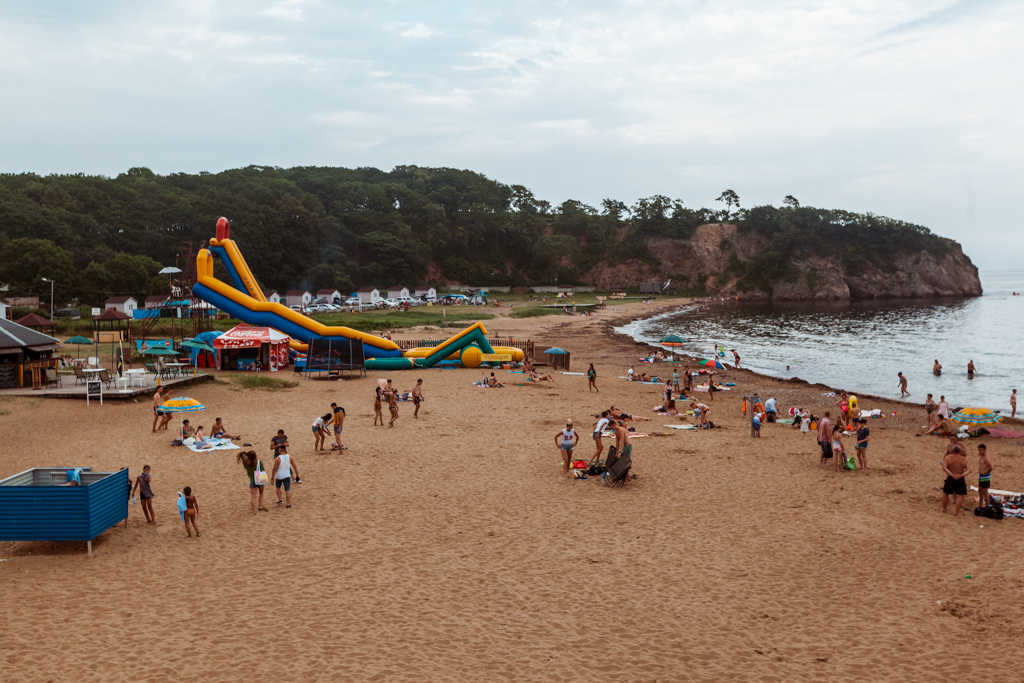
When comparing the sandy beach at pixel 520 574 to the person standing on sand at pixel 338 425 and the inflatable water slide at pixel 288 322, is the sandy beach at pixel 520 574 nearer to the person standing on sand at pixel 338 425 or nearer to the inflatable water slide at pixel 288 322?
the person standing on sand at pixel 338 425

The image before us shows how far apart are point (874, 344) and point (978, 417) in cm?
3261

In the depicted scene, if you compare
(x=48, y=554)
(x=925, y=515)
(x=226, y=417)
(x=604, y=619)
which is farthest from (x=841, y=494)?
(x=226, y=417)

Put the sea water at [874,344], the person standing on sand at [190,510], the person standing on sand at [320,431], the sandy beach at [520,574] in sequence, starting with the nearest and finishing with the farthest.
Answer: the sandy beach at [520,574]
the person standing on sand at [190,510]
the person standing on sand at [320,431]
the sea water at [874,344]

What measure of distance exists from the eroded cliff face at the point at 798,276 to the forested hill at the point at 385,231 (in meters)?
0.69

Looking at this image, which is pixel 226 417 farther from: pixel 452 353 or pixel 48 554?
pixel 452 353

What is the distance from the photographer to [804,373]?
120 ft

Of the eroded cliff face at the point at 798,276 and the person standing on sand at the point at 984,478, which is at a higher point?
the eroded cliff face at the point at 798,276

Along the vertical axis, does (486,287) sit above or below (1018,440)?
above

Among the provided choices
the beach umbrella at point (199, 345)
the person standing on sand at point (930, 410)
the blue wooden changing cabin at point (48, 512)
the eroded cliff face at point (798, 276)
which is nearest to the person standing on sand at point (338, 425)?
the blue wooden changing cabin at point (48, 512)

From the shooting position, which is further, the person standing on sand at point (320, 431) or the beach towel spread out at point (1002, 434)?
the beach towel spread out at point (1002, 434)

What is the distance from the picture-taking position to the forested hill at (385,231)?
75500mm

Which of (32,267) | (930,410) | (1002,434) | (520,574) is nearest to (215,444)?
(520,574)

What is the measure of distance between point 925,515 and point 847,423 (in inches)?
358

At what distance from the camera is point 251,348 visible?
102 ft
